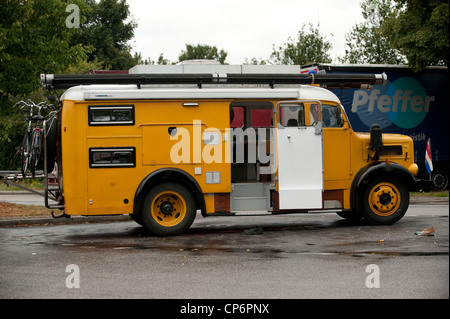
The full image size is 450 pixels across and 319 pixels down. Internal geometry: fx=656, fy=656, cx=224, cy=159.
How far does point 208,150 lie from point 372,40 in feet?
96.3

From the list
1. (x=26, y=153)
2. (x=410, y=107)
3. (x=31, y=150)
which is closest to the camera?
(x=31, y=150)

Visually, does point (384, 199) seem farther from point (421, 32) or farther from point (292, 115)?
point (421, 32)

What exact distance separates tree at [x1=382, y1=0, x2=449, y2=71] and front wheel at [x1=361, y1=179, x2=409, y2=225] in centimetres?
932

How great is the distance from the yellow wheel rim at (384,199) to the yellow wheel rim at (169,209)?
387 centimetres

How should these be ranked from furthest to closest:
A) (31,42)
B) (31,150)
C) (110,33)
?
(110,33) < (31,42) < (31,150)

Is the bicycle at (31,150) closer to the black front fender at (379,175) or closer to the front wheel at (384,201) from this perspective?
the black front fender at (379,175)

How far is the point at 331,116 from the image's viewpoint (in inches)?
522

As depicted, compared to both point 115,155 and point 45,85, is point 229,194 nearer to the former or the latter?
point 115,155

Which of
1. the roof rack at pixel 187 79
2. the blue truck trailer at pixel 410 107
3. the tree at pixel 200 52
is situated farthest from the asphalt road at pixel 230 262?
the tree at pixel 200 52

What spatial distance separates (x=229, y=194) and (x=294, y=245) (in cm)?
217

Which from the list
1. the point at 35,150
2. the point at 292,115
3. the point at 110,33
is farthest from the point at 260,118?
the point at 110,33

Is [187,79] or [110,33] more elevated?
[110,33]
